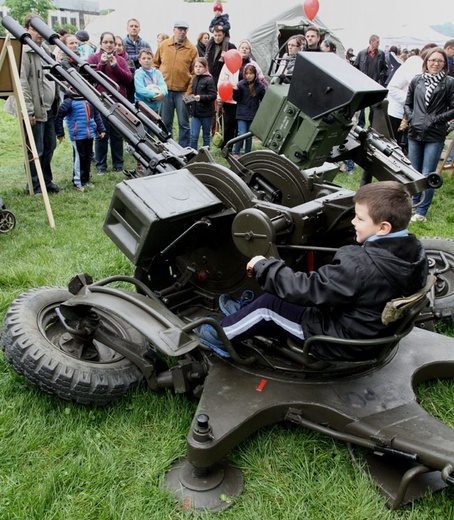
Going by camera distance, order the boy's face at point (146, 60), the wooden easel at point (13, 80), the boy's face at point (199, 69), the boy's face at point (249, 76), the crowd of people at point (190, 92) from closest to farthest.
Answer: the wooden easel at point (13, 80) < the crowd of people at point (190, 92) < the boy's face at point (146, 60) < the boy's face at point (199, 69) < the boy's face at point (249, 76)

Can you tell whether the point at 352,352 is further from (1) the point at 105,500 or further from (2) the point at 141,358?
(1) the point at 105,500

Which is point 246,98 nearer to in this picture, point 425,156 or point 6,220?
point 425,156

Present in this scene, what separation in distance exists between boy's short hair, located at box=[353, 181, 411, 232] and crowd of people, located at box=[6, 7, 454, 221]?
399cm

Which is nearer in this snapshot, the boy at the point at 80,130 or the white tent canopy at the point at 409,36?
the boy at the point at 80,130

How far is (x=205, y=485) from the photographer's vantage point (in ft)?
9.69

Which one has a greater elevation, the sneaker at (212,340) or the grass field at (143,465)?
the sneaker at (212,340)

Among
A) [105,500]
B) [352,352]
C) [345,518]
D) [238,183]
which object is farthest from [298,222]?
[105,500]

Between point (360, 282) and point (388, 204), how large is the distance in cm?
42

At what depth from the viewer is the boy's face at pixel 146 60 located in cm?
945

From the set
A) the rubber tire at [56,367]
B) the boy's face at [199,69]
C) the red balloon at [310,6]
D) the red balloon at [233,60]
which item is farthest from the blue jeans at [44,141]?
the red balloon at [310,6]

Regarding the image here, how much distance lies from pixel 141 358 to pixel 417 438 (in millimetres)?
1648

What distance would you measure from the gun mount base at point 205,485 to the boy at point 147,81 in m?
7.64

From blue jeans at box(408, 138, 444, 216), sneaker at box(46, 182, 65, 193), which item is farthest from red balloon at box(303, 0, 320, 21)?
sneaker at box(46, 182, 65, 193)

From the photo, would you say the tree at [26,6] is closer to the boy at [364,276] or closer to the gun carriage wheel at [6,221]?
the gun carriage wheel at [6,221]
